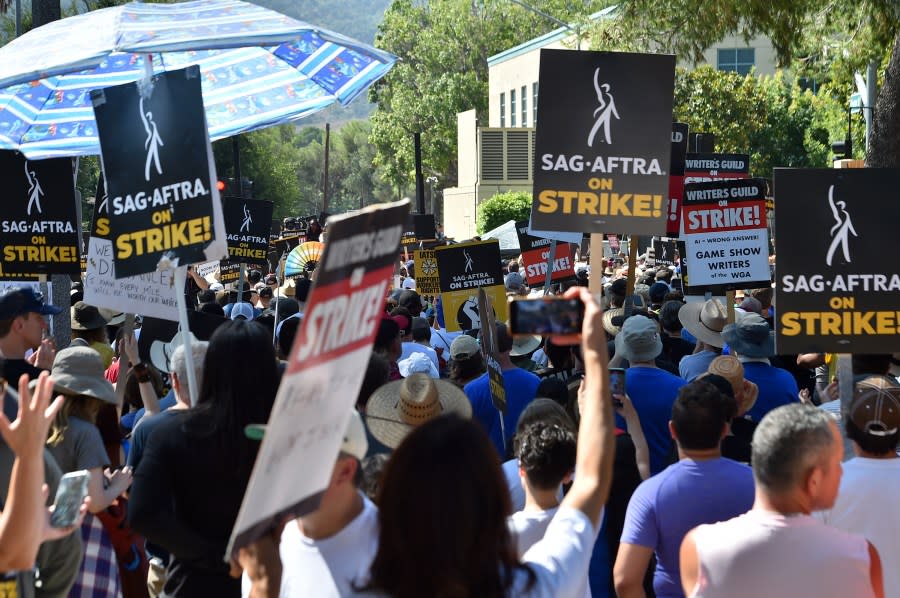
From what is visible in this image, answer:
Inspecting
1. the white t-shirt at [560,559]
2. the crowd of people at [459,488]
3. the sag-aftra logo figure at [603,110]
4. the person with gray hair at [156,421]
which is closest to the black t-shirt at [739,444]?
the crowd of people at [459,488]

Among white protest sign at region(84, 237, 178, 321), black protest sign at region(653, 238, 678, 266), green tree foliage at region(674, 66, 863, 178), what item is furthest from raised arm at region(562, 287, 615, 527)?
green tree foliage at region(674, 66, 863, 178)

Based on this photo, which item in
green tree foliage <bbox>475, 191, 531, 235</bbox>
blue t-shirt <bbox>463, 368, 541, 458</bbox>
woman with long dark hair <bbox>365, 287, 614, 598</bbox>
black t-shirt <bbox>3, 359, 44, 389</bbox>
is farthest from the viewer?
green tree foliage <bbox>475, 191, 531, 235</bbox>

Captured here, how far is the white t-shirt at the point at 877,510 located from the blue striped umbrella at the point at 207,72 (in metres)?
3.44

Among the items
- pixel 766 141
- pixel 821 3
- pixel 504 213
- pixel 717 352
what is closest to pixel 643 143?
pixel 717 352

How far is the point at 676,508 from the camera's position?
4.29 m

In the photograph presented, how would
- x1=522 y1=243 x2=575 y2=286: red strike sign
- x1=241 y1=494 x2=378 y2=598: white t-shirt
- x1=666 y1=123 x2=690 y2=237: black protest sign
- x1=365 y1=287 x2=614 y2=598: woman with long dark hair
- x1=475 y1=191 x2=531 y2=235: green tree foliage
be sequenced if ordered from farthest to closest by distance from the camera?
x1=475 y1=191 x2=531 y2=235: green tree foliage < x1=522 y1=243 x2=575 y2=286: red strike sign < x1=666 y1=123 x2=690 y2=237: black protest sign < x1=241 y1=494 x2=378 y2=598: white t-shirt < x1=365 y1=287 x2=614 y2=598: woman with long dark hair

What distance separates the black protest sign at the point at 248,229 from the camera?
46.7 ft

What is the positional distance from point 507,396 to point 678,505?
266 cm

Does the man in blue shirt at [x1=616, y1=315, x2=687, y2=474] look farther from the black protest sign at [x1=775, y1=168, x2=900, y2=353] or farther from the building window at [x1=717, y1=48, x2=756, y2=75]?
the building window at [x1=717, y1=48, x2=756, y2=75]

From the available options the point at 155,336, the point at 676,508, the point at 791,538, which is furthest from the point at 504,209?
the point at 791,538

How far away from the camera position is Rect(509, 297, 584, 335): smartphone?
305 centimetres

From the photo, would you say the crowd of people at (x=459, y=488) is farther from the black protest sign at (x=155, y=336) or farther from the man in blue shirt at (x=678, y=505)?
the black protest sign at (x=155, y=336)

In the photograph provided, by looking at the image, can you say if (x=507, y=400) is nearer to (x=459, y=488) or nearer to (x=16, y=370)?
(x=16, y=370)

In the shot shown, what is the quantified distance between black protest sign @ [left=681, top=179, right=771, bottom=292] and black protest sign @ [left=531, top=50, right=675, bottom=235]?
3.48 m
